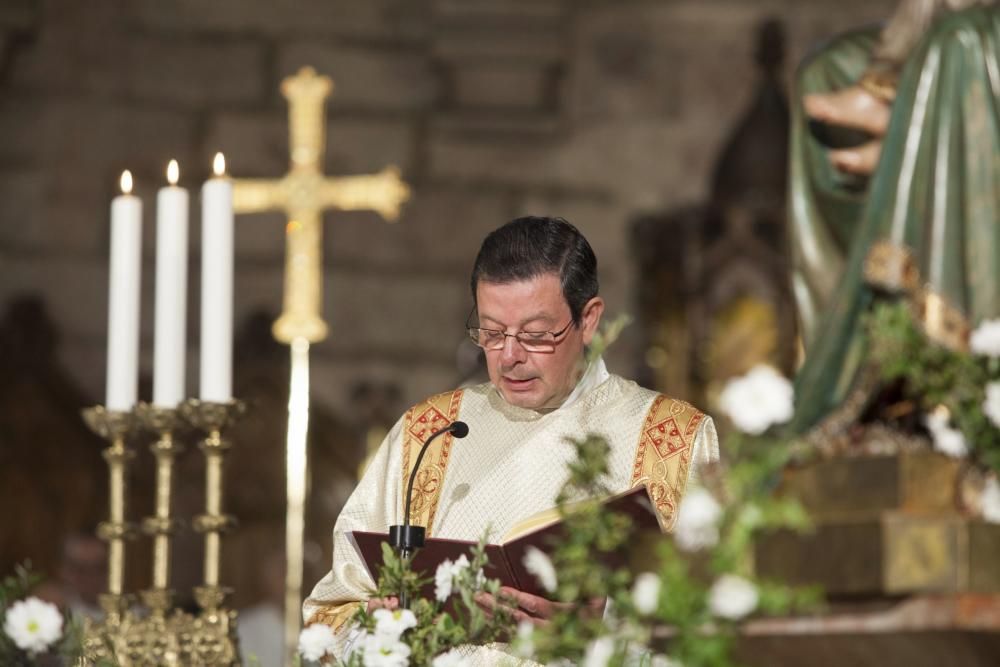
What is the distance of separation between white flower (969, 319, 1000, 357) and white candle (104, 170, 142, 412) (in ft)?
6.14

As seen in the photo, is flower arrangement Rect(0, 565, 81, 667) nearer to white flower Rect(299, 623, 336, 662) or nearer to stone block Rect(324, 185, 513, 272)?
white flower Rect(299, 623, 336, 662)

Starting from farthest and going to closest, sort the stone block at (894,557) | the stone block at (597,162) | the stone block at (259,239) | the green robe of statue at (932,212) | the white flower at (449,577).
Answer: the stone block at (259,239), the stone block at (597,162), the white flower at (449,577), the green robe of statue at (932,212), the stone block at (894,557)

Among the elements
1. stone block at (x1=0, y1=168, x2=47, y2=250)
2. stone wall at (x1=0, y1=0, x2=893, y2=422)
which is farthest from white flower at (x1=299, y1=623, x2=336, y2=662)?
stone block at (x1=0, y1=168, x2=47, y2=250)

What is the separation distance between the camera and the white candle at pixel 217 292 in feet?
12.4

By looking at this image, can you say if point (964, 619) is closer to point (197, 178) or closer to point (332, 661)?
point (332, 661)

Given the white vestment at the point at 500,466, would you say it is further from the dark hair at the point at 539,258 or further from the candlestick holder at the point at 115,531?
the candlestick holder at the point at 115,531

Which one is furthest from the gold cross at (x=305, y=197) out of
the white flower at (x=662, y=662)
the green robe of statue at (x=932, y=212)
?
the white flower at (x=662, y=662)

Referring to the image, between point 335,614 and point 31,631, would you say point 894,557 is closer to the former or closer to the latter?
point 335,614

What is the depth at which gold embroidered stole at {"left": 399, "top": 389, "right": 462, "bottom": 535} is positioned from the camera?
153 inches

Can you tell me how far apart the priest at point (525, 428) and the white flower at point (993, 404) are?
4.05 feet

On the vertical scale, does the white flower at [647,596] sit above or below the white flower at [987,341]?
below

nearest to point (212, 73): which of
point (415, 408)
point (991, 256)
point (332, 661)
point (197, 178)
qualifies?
point (197, 178)

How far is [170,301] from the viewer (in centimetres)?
387

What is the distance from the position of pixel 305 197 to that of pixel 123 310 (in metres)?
3.34
